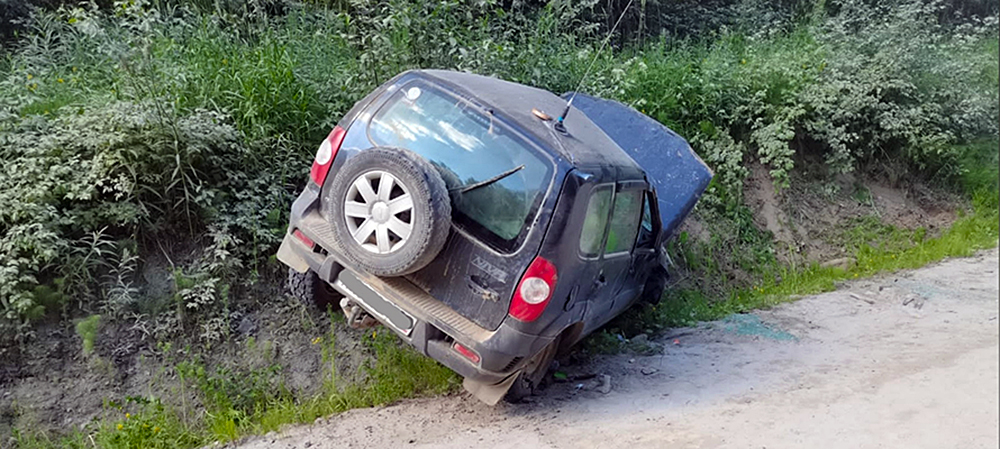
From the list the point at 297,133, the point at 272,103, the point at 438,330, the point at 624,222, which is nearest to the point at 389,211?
the point at 438,330

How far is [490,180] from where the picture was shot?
405cm

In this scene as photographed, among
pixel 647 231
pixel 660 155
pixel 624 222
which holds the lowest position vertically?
pixel 647 231

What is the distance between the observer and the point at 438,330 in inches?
159

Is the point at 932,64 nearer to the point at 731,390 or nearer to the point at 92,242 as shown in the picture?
the point at 731,390

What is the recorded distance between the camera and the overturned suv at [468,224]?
3893 mm

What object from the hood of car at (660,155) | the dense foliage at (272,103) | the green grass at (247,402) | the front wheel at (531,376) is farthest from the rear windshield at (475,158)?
the hood of car at (660,155)

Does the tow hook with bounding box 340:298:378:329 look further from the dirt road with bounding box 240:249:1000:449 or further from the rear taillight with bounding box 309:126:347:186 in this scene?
the rear taillight with bounding box 309:126:347:186

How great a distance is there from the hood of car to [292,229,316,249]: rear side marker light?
2901 mm

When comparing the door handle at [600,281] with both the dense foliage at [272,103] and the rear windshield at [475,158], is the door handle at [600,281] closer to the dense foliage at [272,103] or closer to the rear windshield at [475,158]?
the rear windshield at [475,158]

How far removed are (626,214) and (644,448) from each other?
156 centimetres

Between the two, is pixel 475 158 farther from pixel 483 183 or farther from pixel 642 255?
pixel 642 255

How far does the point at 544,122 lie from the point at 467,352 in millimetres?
1496

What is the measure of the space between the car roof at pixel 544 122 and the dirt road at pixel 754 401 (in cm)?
155

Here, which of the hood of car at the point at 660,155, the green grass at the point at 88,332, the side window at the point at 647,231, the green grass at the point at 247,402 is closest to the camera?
the green grass at the point at 247,402
